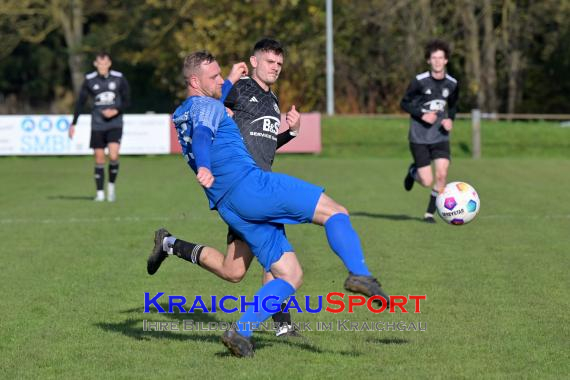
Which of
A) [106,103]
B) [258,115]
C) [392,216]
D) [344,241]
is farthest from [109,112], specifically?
[344,241]

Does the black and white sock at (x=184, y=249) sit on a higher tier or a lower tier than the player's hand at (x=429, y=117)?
lower

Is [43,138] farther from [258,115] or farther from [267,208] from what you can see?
[267,208]

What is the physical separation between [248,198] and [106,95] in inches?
431

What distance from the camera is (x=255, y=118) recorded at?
723cm

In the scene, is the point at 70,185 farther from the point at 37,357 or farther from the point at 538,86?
the point at 538,86

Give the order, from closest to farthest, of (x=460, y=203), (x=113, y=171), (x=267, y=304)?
(x=267, y=304)
(x=460, y=203)
(x=113, y=171)

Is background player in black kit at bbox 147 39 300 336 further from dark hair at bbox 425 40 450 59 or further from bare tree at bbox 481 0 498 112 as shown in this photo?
bare tree at bbox 481 0 498 112

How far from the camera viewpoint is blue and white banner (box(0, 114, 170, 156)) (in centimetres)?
2952

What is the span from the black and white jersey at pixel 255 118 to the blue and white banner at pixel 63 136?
22471mm

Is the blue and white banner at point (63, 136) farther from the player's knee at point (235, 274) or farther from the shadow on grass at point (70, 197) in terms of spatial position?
the player's knee at point (235, 274)

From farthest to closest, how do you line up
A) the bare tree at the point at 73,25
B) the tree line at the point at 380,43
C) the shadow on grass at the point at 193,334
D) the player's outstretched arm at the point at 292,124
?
the bare tree at the point at 73,25 → the tree line at the point at 380,43 → the player's outstretched arm at the point at 292,124 → the shadow on grass at the point at 193,334

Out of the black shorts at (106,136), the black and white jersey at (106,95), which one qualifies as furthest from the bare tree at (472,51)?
the black shorts at (106,136)

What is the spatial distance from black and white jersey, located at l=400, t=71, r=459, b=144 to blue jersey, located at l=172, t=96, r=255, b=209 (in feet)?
25.5

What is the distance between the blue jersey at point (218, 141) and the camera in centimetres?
620
